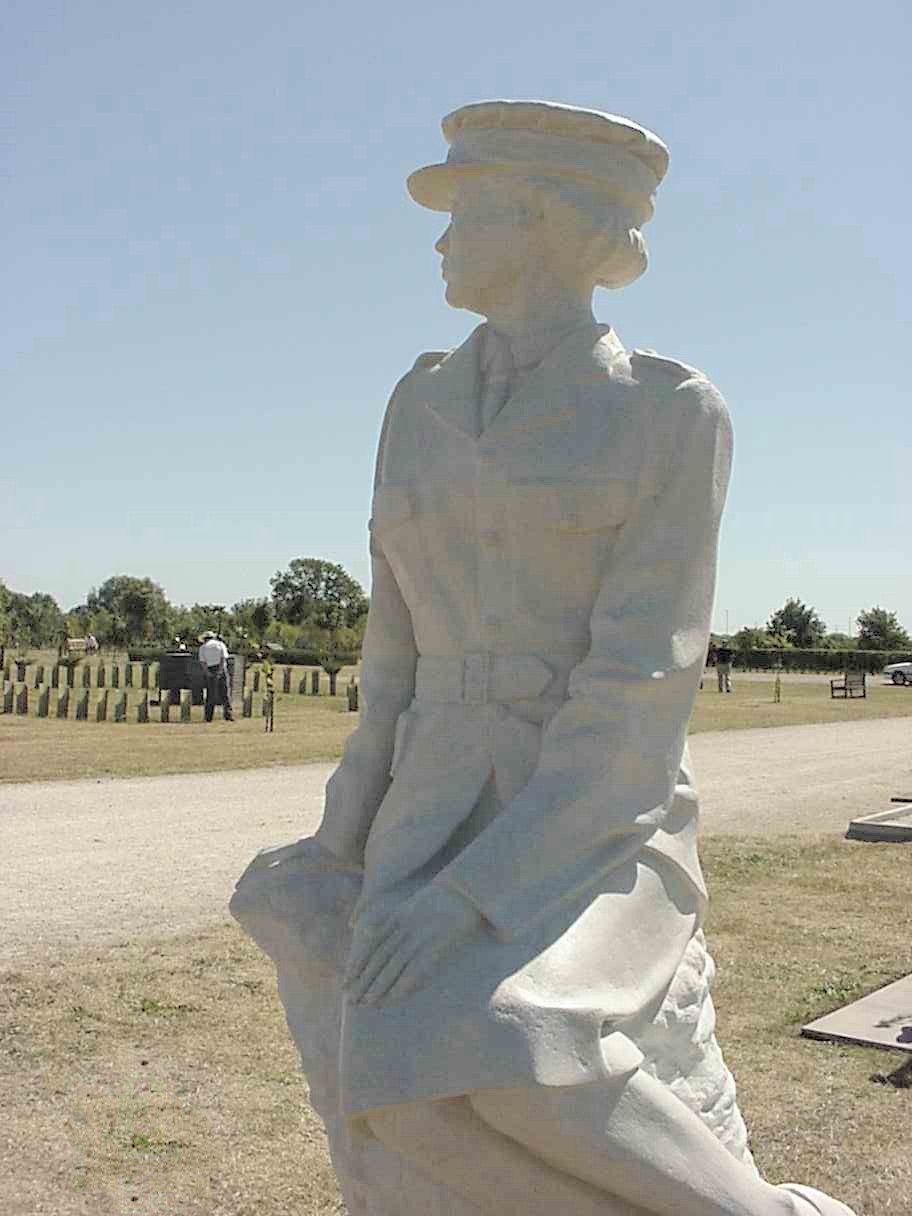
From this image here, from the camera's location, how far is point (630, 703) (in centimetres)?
341

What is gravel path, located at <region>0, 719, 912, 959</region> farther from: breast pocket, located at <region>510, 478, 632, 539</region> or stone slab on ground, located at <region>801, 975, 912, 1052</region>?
breast pocket, located at <region>510, 478, 632, 539</region>

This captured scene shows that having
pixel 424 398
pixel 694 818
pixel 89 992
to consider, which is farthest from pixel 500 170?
pixel 89 992

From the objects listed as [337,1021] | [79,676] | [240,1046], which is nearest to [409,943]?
[337,1021]

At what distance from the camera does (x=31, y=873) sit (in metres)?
11.0

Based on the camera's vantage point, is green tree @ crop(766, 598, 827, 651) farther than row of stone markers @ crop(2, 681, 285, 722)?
Yes

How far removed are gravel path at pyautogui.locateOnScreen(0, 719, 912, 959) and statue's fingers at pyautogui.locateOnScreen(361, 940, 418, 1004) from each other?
613cm

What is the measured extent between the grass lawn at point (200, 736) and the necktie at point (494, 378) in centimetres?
1355

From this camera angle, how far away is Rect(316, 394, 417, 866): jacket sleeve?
3865 mm

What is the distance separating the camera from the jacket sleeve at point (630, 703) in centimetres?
326

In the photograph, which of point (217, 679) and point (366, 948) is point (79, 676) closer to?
point (217, 679)

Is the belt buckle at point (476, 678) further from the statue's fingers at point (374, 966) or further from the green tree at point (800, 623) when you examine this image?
the green tree at point (800, 623)

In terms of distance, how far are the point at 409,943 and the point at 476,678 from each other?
2.38 ft

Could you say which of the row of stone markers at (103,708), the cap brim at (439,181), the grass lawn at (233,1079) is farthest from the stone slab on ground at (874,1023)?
the row of stone markers at (103,708)

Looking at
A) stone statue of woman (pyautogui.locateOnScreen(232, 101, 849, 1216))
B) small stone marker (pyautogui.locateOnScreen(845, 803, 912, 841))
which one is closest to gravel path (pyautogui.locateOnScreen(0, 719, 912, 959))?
small stone marker (pyautogui.locateOnScreen(845, 803, 912, 841))
